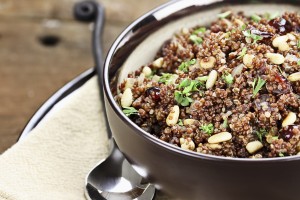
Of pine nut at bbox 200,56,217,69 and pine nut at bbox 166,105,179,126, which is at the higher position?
pine nut at bbox 200,56,217,69

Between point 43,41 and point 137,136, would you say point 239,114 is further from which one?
point 43,41

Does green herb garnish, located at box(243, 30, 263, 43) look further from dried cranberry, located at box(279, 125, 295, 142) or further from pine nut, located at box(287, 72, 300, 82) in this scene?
dried cranberry, located at box(279, 125, 295, 142)

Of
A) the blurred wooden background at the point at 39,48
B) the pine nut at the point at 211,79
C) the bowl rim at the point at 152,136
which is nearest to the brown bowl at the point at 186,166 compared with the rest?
the bowl rim at the point at 152,136

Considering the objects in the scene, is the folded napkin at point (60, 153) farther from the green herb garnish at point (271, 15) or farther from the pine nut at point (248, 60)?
the green herb garnish at point (271, 15)

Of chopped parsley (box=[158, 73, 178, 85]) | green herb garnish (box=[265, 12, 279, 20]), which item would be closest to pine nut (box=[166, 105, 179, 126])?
chopped parsley (box=[158, 73, 178, 85])

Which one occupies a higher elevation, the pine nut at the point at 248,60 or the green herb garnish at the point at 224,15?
the pine nut at the point at 248,60

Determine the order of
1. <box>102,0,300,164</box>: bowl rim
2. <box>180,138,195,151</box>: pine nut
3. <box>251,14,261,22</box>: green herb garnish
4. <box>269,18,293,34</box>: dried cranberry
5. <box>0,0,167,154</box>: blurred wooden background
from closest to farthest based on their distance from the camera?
<box>102,0,300,164</box>: bowl rim → <box>180,138,195,151</box>: pine nut → <box>269,18,293,34</box>: dried cranberry → <box>251,14,261,22</box>: green herb garnish → <box>0,0,167,154</box>: blurred wooden background

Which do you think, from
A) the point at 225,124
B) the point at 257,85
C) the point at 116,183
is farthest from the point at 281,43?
the point at 116,183

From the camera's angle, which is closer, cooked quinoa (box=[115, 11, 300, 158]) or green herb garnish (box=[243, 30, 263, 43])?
cooked quinoa (box=[115, 11, 300, 158])
